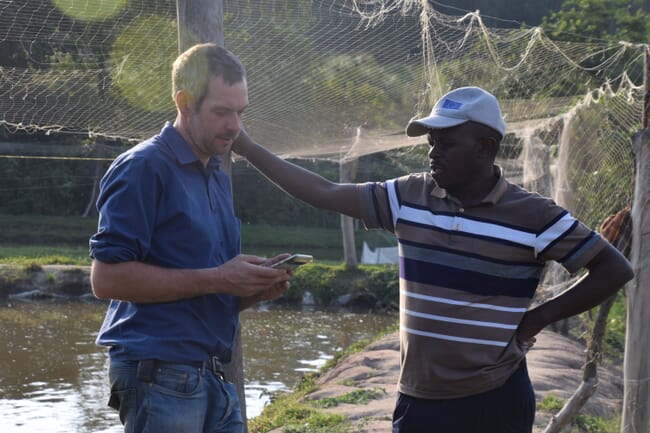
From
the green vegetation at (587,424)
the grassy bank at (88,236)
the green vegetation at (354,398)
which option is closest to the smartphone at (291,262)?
the green vegetation at (587,424)

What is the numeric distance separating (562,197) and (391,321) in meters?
9.47

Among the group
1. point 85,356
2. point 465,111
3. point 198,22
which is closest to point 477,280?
point 465,111

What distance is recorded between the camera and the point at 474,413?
9.93 feet

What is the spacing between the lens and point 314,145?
905cm

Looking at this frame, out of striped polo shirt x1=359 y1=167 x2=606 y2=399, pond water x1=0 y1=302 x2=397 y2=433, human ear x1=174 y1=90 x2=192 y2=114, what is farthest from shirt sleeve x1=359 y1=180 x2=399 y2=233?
pond water x1=0 y1=302 x2=397 y2=433

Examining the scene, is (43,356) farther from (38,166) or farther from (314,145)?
(38,166)

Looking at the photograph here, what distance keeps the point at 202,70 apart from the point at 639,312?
10.5 feet

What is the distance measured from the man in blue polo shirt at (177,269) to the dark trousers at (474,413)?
575 mm

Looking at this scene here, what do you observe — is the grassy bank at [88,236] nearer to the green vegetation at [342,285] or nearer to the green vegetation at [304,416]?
the green vegetation at [342,285]

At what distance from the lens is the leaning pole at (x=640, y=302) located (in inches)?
195

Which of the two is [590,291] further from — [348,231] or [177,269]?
[348,231]

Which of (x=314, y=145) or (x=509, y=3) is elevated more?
(x=509, y=3)

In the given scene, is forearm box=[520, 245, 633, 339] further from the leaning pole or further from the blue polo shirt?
the leaning pole

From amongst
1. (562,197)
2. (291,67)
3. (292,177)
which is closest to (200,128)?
(292,177)
